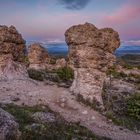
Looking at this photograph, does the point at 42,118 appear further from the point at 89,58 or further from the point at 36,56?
the point at 36,56

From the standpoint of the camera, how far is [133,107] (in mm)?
24594

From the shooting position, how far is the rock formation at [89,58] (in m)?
23.8

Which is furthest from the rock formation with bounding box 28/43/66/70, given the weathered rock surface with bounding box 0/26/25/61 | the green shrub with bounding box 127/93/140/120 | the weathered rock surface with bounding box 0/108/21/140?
the weathered rock surface with bounding box 0/108/21/140

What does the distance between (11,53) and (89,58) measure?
7817 millimetres

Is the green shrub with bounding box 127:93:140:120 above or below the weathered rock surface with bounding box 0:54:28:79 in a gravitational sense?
below

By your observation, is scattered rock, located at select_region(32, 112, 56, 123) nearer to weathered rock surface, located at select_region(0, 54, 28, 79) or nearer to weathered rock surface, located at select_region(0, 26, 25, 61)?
weathered rock surface, located at select_region(0, 54, 28, 79)

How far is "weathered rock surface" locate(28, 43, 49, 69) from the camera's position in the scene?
46987mm

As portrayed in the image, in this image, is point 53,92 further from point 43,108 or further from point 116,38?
point 116,38

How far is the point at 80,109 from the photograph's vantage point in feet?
71.8

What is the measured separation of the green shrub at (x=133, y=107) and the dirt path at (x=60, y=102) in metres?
3.13

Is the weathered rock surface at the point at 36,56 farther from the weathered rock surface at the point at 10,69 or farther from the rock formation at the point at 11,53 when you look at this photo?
the weathered rock surface at the point at 10,69

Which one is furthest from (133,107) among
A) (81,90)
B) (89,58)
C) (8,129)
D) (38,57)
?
(38,57)

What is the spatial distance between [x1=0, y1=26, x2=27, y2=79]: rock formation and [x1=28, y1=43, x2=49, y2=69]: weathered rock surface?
55.9ft

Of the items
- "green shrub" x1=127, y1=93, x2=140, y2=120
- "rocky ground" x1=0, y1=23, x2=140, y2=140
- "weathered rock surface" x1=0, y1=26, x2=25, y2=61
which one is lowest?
"green shrub" x1=127, y1=93, x2=140, y2=120
